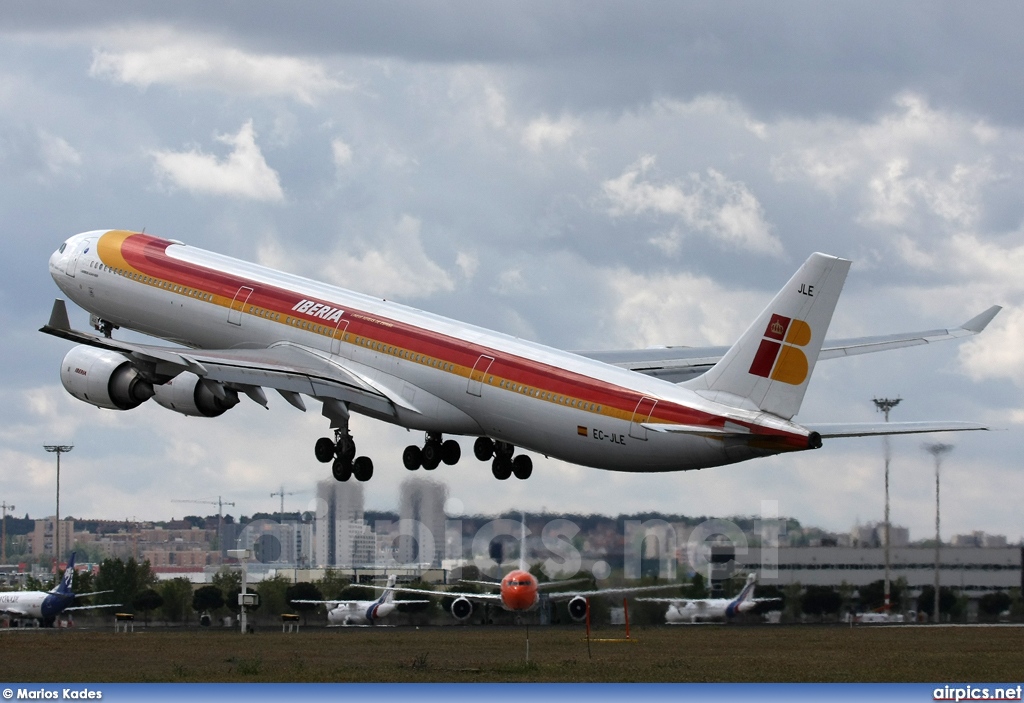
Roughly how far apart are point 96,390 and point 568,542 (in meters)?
22.4

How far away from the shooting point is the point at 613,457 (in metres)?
45.9

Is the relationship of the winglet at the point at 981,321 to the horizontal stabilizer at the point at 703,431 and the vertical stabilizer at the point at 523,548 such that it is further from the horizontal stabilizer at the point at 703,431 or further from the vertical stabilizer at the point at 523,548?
the vertical stabilizer at the point at 523,548

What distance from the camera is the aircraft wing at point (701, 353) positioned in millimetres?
51281

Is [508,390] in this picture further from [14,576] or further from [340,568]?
[14,576]

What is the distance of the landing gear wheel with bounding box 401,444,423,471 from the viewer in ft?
175

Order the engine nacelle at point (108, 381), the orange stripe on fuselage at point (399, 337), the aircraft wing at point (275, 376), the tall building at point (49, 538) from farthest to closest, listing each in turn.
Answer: the tall building at point (49, 538) → the engine nacelle at point (108, 381) → the aircraft wing at point (275, 376) → the orange stripe on fuselage at point (399, 337)

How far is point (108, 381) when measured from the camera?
5378 centimetres

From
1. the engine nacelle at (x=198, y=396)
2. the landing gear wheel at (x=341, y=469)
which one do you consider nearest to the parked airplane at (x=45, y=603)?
the engine nacelle at (x=198, y=396)

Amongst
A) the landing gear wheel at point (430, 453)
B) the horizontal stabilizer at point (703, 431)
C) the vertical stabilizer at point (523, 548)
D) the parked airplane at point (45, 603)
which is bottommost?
the parked airplane at point (45, 603)

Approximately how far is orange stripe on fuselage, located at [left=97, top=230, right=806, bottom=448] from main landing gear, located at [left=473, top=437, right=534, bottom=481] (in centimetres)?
461

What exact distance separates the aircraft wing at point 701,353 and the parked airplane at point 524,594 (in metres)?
14.4

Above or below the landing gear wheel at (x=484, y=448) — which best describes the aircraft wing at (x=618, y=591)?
below

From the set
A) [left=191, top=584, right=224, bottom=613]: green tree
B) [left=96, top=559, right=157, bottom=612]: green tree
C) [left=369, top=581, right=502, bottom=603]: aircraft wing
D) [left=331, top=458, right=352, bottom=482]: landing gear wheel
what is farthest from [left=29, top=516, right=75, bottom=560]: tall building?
[left=331, top=458, right=352, bottom=482]: landing gear wheel

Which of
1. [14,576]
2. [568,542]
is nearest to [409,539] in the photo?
[568,542]
